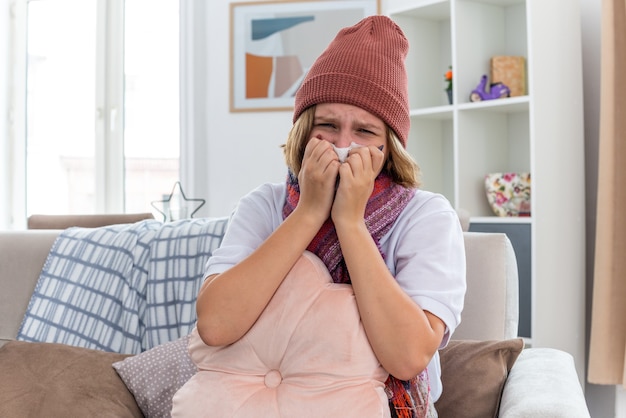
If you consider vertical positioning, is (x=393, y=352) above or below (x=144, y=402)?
above

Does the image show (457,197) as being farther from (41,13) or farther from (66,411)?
(41,13)

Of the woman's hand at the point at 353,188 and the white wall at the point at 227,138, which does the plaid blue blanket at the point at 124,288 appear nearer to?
the woman's hand at the point at 353,188

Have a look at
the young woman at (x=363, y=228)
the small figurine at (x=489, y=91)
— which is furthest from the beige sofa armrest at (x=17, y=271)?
the small figurine at (x=489, y=91)

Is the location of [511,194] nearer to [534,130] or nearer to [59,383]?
[534,130]

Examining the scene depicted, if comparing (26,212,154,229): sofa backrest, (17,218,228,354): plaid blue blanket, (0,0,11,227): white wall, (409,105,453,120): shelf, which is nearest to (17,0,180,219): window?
(0,0,11,227): white wall

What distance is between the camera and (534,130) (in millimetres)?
2830

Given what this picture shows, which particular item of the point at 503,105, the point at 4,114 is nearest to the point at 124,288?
the point at 503,105

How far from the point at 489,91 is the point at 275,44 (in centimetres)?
146

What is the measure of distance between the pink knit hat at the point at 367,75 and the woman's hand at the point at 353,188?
0.44 feet

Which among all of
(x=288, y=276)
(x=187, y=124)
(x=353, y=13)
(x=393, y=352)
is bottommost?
(x=393, y=352)

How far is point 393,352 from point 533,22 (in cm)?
201

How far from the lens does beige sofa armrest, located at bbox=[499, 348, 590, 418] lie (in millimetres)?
1229

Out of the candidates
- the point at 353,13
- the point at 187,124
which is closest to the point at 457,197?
the point at 353,13

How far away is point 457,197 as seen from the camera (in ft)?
10.2
